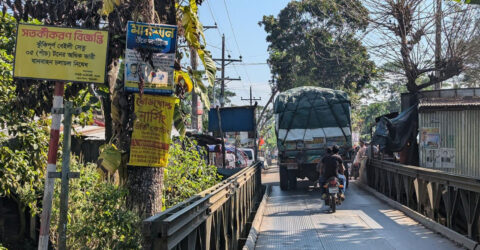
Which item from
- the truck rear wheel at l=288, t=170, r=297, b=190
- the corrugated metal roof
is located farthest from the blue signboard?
the corrugated metal roof

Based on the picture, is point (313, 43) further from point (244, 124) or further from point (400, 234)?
point (400, 234)

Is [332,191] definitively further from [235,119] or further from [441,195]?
[235,119]

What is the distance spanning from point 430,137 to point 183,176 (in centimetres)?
782

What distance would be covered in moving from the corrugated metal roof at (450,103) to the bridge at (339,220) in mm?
2043

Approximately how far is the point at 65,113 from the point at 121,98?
209cm

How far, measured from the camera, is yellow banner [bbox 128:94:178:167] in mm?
6398

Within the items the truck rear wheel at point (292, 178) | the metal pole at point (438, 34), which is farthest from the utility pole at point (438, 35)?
the truck rear wheel at point (292, 178)

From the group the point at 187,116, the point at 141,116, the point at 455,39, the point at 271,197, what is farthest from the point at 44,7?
the point at 455,39

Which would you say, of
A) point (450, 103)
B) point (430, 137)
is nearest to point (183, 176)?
point (430, 137)

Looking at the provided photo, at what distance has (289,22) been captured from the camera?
1542 inches

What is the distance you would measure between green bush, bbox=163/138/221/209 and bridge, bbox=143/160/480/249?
90 centimetres

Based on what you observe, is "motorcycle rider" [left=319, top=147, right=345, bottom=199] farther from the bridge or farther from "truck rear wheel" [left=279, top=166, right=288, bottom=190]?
"truck rear wheel" [left=279, top=166, right=288, bottom=190]

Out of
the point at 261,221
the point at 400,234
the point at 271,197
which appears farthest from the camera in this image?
the point at 271,197

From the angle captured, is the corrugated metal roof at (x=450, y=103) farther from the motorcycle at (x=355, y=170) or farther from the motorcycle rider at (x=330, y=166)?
the motorcycle at (x=355, y=170)
